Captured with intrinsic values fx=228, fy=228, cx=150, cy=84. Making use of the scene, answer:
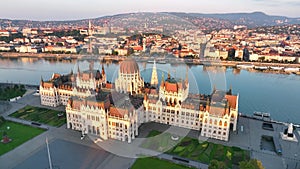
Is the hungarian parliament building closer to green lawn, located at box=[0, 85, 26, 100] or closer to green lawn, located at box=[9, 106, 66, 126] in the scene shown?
green lawn, located at box=[9, 106, 66, 126]

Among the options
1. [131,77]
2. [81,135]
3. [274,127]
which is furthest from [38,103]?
[274,127]

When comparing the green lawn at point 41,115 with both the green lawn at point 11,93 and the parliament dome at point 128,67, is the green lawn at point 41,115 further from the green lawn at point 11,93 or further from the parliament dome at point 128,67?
the parliament dome at point 128,67

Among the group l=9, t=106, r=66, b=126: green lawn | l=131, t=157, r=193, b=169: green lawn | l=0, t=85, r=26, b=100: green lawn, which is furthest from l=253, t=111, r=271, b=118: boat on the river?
l=0, t=85, r=26, b=100: green lawn

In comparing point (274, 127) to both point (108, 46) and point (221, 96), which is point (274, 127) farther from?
point (108, 46)

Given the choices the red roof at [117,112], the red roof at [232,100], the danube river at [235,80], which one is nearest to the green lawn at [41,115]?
the red roof at [117,112]

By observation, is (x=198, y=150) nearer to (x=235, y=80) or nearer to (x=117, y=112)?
(x=117, y=112)

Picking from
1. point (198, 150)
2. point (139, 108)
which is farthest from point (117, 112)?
point (198, 150)
